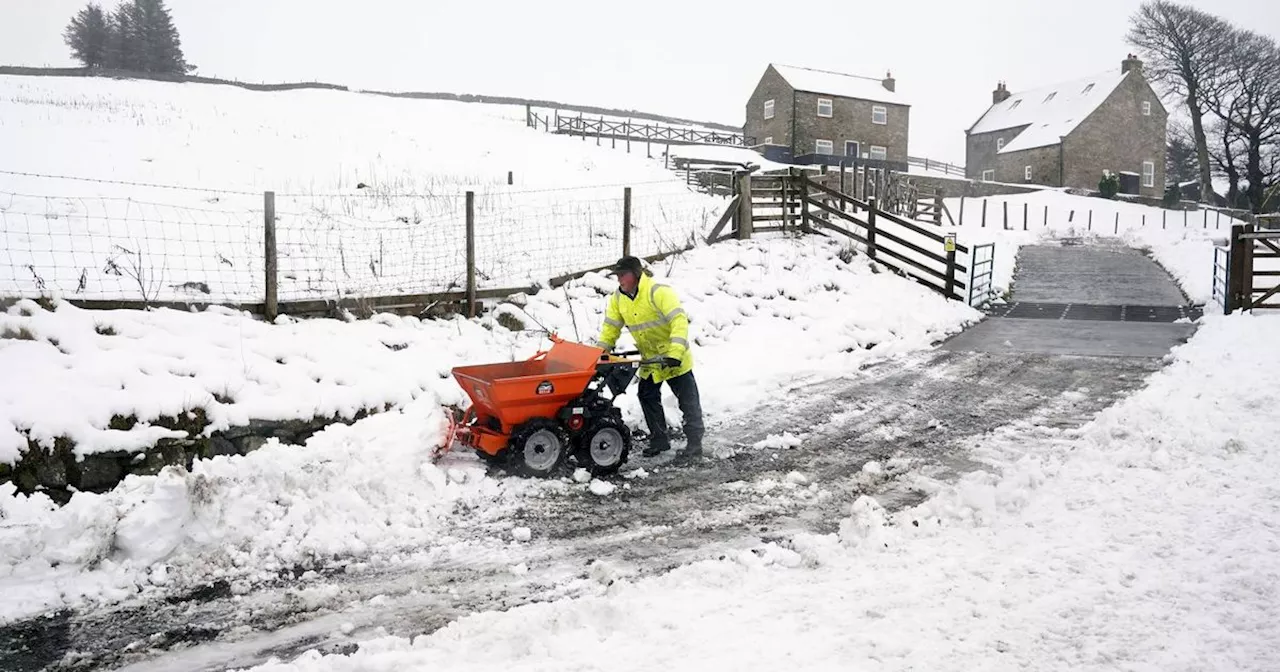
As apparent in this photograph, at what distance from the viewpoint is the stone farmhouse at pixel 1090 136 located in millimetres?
46875

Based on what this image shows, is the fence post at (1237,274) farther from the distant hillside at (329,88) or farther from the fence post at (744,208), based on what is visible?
the distant hillside at (329,88)

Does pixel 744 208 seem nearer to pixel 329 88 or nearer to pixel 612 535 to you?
pixel 612 535

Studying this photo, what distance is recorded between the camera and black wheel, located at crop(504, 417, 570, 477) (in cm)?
629

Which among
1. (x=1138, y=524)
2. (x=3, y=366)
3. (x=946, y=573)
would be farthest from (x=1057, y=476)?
(x=3, y=366)

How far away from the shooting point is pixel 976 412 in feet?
27.8

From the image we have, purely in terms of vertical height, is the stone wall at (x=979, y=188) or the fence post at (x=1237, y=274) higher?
the stone wall at (x=979, y=188)

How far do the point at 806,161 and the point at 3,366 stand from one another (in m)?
41.3

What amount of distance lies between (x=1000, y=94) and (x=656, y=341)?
202 ft

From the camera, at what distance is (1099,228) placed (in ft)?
118

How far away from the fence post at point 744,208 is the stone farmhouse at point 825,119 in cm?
2899

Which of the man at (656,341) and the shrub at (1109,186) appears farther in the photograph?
the shrub at (1109,186)

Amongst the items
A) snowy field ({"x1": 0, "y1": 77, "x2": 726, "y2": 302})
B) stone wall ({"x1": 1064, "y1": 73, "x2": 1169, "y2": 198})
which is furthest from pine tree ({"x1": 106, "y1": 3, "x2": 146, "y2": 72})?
stone wall ({"x1": 1064, "y1": 73, "x2": 1169, "y2": 198})

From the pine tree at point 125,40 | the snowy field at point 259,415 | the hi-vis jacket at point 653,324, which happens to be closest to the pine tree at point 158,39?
the pine tree at point 125,40

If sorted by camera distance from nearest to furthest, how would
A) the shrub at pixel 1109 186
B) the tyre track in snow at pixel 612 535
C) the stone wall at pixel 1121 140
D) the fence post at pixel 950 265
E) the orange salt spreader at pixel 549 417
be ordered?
the tyre track in snow at pixel 612 535, the orange salt spreader at pixel 549 417, the fence post at pixel 950 265, the shrub at pixel 1109 186, the stone wall at pixel 1121 140
